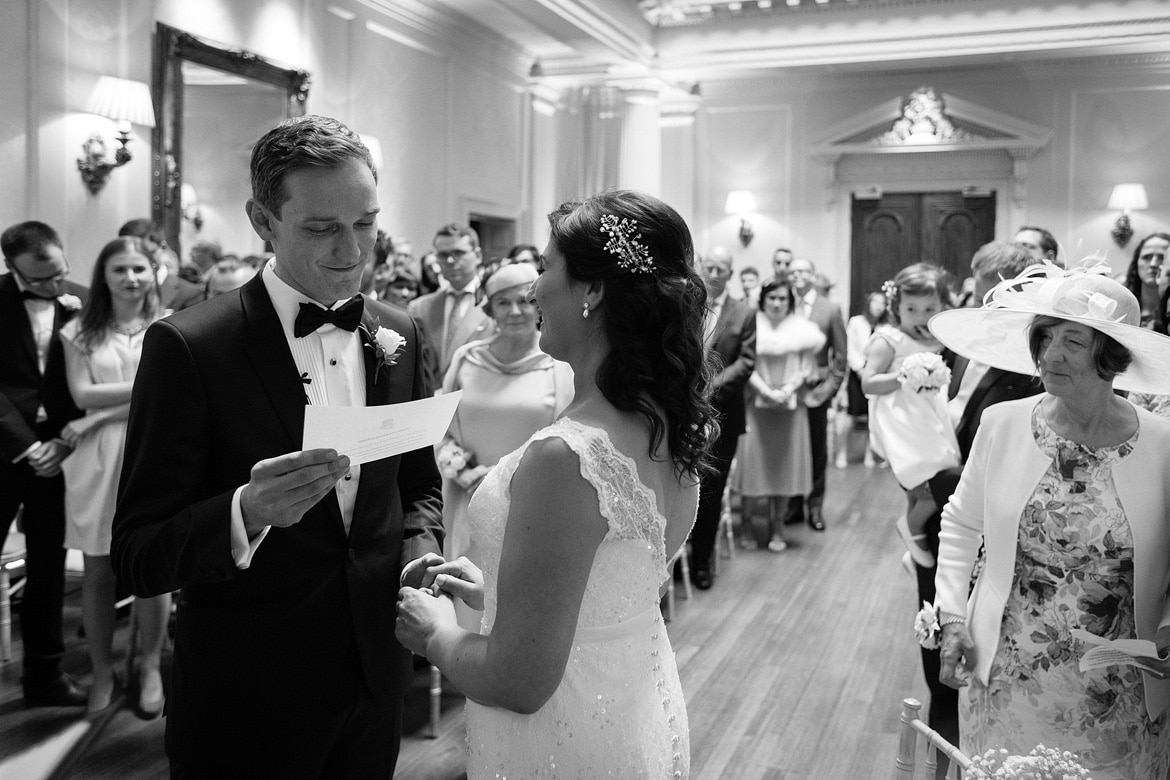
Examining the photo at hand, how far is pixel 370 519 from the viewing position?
5.81 feet

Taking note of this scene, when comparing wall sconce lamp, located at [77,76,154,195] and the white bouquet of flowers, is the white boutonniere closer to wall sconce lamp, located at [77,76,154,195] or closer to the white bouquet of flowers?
the white bouquet of flowers

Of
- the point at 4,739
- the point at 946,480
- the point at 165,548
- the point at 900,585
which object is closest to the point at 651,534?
the point at 165,548

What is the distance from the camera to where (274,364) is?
1.69 meters

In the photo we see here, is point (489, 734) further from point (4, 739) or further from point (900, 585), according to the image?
point (900, 585)

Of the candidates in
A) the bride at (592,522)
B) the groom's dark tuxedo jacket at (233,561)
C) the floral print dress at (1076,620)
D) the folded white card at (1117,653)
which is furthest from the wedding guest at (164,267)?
the folded white card at (1117,653)

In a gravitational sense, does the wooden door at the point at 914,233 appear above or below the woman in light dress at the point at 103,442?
above

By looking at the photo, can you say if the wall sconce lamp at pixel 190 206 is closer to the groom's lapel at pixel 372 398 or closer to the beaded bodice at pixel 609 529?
the groom's lapel at pixel 372 398

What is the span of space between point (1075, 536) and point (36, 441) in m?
3.53

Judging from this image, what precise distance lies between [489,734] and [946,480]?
2321mm

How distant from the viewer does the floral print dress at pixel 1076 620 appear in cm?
218

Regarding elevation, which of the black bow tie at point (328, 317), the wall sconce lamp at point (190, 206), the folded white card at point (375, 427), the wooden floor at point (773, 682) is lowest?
the wooden floor at point (773, 682)

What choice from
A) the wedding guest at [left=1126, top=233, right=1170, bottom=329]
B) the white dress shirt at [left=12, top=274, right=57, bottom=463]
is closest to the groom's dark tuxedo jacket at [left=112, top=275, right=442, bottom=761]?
the white dress shirt at [left=12, top=274, right=57, bottom=463]

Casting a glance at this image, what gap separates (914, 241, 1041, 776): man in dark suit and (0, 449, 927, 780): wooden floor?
0.73 ft

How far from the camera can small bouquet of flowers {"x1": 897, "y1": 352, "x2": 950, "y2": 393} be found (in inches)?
139
